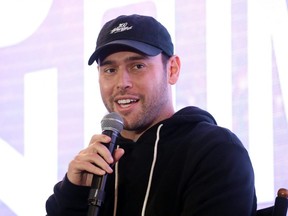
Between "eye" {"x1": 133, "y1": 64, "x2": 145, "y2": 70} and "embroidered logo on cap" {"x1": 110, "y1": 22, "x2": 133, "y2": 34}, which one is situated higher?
"embroidered logo on cap" {"x1": 110, "y1": 22, "x2": 133, "y2": 34}

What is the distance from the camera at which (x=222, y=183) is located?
1.50 m

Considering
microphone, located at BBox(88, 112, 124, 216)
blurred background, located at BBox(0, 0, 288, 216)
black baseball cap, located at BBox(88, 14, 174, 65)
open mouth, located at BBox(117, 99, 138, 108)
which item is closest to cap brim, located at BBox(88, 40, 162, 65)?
black baseball cap, located at BBox(88, 14, 174, 65)

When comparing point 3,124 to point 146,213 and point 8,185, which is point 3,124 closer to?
point 8,185

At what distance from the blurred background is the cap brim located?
46cm

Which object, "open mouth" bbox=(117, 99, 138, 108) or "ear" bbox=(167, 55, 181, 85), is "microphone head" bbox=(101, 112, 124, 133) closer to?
"open mouth" bbox=(117, 99, 138, 108)

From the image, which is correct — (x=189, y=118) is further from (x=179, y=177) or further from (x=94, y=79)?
(x=94, y=79)

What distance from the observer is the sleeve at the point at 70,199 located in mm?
1605

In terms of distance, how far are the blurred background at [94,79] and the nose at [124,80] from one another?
0.50 m

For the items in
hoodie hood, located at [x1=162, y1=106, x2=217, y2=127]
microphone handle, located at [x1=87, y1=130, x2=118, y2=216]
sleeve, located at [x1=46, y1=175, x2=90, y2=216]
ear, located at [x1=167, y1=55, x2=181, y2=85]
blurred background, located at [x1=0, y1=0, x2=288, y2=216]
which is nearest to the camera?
microphone handle, located at [x1=87, y1=130, x2=118, y2=216]

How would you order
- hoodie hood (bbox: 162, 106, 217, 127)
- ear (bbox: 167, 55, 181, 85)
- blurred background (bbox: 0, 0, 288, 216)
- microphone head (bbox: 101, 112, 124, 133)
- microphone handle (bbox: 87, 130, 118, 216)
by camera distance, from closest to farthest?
microphone handle (bbox: 87, 130, 118, 216) < microphone head (bbox: 101, 112, 124, 133) < hoodie hood (bbox: 162, 106, 217, 127) < ear (bbox: 167, 55, 181, 85) < blurred background (bbox: 0, 0, 288, 216)

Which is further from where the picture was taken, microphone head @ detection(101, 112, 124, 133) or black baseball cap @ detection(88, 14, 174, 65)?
black baseball cap @ detection(88, 14, 174, 65)

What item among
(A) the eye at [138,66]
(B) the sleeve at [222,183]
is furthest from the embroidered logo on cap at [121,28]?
(B) the sleeve at [222,183]

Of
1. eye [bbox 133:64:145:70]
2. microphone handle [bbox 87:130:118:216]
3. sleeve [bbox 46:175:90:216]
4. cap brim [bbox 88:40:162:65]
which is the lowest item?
sleeve [bbox 46:175:90:216]

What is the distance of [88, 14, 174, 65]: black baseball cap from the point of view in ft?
5.73
